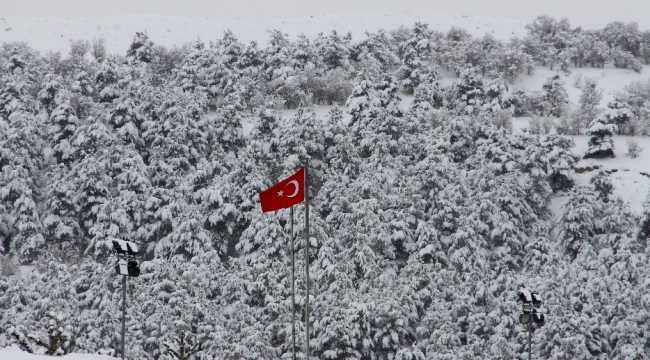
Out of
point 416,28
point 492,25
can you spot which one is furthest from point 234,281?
point 492,25

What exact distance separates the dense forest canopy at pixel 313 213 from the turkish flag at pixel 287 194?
6.65 meters

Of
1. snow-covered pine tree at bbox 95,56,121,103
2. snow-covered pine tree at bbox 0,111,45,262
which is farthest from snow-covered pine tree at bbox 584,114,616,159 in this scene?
snow-covered pine tree at bbox 0,111,45,262

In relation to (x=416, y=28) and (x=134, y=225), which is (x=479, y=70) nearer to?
(x=416, y=28)

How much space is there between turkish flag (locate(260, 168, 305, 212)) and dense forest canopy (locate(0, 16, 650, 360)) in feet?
21.8

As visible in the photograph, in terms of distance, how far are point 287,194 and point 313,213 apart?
20.3 meters

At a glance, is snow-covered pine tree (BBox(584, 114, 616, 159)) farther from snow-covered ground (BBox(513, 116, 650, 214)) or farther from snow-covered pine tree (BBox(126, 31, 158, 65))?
snow-covered pine tree (BBox(126, 31, 158, 65))

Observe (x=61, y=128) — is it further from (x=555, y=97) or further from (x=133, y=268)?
(x=555, y=97)

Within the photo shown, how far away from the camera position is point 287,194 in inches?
930

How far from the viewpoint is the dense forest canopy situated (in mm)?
37125

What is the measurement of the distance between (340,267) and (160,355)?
374 inches

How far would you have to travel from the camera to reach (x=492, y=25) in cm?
10000

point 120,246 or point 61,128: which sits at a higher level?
point 120,246

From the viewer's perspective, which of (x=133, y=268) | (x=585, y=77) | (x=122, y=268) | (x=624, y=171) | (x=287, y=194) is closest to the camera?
(x=122, y=268)

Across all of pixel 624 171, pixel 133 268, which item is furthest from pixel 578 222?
pixel 133 268
